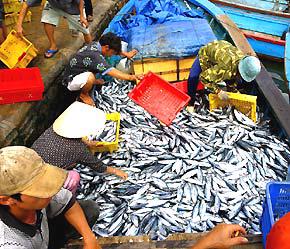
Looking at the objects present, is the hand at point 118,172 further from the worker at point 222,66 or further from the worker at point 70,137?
the worker at point 222,66

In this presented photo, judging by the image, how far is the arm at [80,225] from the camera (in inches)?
130

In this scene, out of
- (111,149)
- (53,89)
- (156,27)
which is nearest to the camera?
(111,149)

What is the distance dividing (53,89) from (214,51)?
2.80 metres

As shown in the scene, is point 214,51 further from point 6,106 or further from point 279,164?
point 6,106

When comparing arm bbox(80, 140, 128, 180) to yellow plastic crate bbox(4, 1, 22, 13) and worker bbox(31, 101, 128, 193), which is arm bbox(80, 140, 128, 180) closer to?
worker bbox(31, 101, 128, 193)

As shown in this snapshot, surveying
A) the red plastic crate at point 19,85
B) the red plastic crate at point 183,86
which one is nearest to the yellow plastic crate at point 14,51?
the red plastic crate at point 19,85

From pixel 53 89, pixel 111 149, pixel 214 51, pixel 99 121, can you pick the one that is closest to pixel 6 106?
pixel 53 89

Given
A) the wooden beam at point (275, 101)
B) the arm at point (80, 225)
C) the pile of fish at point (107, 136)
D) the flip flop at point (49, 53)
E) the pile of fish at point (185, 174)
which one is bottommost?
the pile of fish at point (185, 174)

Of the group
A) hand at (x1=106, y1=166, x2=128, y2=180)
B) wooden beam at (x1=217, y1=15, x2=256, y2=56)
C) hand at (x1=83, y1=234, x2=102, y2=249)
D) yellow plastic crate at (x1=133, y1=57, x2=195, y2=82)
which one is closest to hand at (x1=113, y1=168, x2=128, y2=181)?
hand at (x1=106, y1=166, x2=128, y2=180)

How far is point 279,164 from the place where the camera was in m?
5.52

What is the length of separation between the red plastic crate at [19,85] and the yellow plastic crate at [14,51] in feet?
1.40

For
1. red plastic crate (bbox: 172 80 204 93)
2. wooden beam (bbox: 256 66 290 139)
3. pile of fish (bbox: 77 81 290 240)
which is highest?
wooden beam (bbox: 256 66 290 139)

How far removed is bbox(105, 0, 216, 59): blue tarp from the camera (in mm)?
7082

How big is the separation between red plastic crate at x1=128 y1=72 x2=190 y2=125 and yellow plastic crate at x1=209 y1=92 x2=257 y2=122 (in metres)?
0.58
